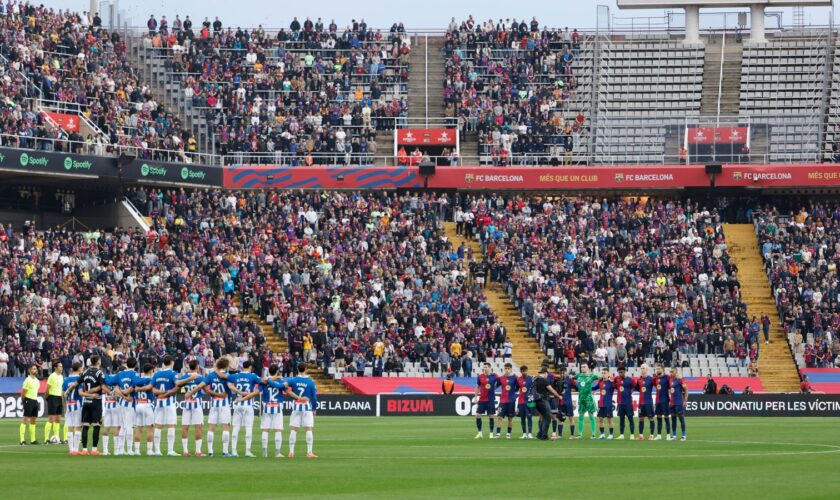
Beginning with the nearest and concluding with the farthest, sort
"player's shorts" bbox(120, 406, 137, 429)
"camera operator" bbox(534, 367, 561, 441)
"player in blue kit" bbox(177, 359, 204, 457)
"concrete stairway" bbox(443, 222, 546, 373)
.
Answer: "player in blue kit" bbox(177, 359, 204, 457) < "player's shorts" bbox(120, 406, 137, 429) < "camera operator" bbox(534, 367, 561, 441) < "concrete stairway" bbox(443, 222, 546, 373)

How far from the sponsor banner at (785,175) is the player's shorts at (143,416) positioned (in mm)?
45474

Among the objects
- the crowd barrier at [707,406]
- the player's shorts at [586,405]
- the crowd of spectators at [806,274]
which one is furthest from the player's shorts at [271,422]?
the crowd of spectators at [806,274]

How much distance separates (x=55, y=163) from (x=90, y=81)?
25.6 ft

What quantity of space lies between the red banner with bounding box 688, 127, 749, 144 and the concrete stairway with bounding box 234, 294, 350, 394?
24.2 metres

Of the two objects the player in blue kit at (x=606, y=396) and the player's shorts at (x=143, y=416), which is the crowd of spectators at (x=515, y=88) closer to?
the player in blue kit at (x=606, y=396)

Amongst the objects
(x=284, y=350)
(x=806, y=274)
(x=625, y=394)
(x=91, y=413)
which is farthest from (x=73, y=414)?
(x=806, y=274)

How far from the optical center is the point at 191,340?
179 feet

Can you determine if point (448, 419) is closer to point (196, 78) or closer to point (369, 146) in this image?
point (369, 146)

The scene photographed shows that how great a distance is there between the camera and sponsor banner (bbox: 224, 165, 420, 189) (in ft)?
224

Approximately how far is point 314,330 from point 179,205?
1196cm

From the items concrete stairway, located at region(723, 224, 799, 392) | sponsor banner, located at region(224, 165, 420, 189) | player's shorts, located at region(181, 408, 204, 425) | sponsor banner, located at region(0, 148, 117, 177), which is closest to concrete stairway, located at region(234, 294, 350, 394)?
sponsor banner, located at region(0, 148, 117, 177)

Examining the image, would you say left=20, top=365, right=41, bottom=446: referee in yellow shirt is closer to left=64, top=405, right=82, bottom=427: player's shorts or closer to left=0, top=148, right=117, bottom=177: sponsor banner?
left=64, top=405, right=82, bottom=427: player's shorts

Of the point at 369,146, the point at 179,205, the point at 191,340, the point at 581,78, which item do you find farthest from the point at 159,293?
the point at 581,78

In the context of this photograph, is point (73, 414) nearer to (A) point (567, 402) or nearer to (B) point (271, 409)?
(B) point (271, 409)
